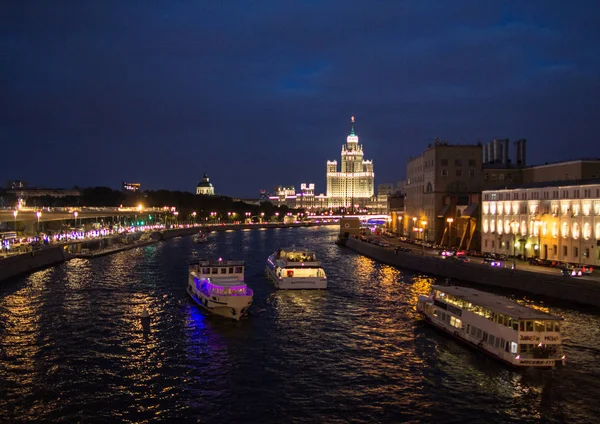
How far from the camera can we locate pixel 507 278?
4303 cm

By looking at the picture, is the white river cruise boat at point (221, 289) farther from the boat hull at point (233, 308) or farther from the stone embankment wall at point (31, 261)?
the stone embankment wall at point (31, 261)

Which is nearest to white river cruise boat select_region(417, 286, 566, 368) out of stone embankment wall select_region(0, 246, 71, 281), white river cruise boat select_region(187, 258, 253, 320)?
white river cruise boat select_region(187, 258, 253, 320)

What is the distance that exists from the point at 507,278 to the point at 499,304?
55.2ft

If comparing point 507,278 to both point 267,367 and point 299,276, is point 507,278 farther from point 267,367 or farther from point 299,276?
point 267,367

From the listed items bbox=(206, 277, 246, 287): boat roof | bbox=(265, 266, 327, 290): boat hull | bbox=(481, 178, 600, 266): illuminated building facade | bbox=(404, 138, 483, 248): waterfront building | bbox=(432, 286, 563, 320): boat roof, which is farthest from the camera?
bbox=(404, 138, 483, 248): waterfront building

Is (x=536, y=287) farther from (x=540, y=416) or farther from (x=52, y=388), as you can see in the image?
(x=52, y=388)

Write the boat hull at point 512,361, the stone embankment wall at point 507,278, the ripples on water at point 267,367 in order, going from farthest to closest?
the stone embankment wall at point 507,278 < the boat hull at point 512,361 < the ripples on water at point 267,367

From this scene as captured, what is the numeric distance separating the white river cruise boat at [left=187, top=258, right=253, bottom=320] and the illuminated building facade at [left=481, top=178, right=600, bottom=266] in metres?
24.7

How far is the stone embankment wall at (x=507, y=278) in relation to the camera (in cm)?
3616

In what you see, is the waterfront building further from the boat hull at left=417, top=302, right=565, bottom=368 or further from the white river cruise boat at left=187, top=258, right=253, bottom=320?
the boat hull at left=417, top=302, right=565, bottom=368

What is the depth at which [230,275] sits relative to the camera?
39.2m

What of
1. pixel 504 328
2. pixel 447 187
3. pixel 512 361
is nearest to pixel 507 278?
pixel 504 328

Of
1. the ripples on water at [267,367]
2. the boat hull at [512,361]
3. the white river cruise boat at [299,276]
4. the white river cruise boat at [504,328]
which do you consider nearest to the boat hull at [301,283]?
the white river cruise boat at [299,276]

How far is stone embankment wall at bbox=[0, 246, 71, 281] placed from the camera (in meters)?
48.8
